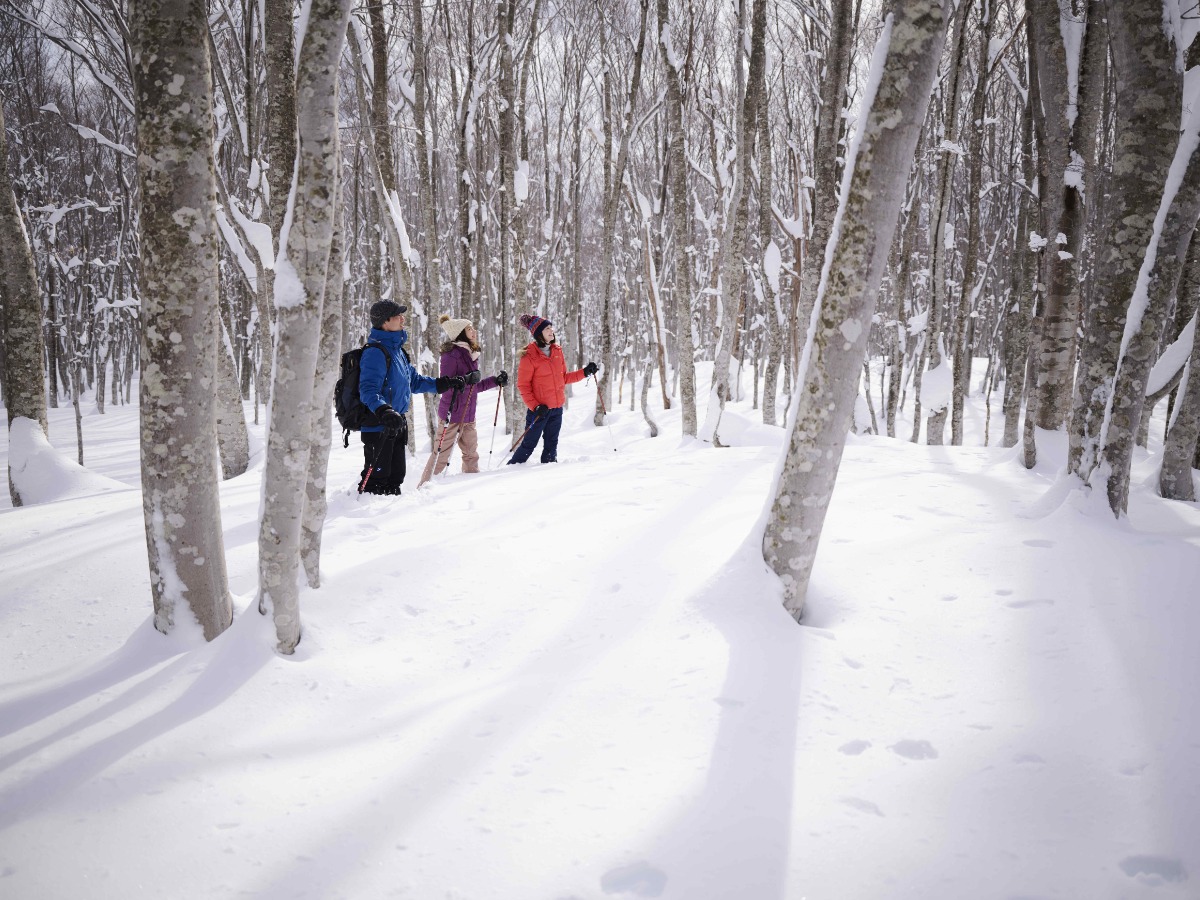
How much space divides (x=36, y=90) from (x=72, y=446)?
807 centimetres

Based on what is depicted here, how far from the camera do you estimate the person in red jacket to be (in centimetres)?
662

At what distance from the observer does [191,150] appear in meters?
2.31

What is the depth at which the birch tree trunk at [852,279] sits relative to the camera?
2.26 m

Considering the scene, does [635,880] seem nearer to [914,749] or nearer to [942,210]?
[914,749]

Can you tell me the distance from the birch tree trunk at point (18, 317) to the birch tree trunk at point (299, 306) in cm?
471

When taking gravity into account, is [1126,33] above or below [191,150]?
above

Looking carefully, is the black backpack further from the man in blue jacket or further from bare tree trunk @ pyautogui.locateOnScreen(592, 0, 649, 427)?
bare tree trunk @ pyautogui.locateOnScreen(592, 0, 649, 427)

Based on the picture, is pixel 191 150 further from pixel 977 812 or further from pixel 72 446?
pixel 72 446

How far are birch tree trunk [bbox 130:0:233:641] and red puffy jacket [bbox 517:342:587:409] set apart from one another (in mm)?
4184

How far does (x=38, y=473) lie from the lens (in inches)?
216

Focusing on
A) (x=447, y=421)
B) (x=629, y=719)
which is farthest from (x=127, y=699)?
(x=447, y=421)

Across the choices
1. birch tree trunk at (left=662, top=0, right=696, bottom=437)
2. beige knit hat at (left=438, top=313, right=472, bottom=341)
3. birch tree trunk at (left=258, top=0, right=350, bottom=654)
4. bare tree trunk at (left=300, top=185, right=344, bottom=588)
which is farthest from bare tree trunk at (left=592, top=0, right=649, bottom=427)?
birch tree trunk at (left=258, top=0, right=350, bottom=654)

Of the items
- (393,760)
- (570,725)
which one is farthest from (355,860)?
(570,725)

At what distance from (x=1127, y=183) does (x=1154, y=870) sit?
3.61 meters
